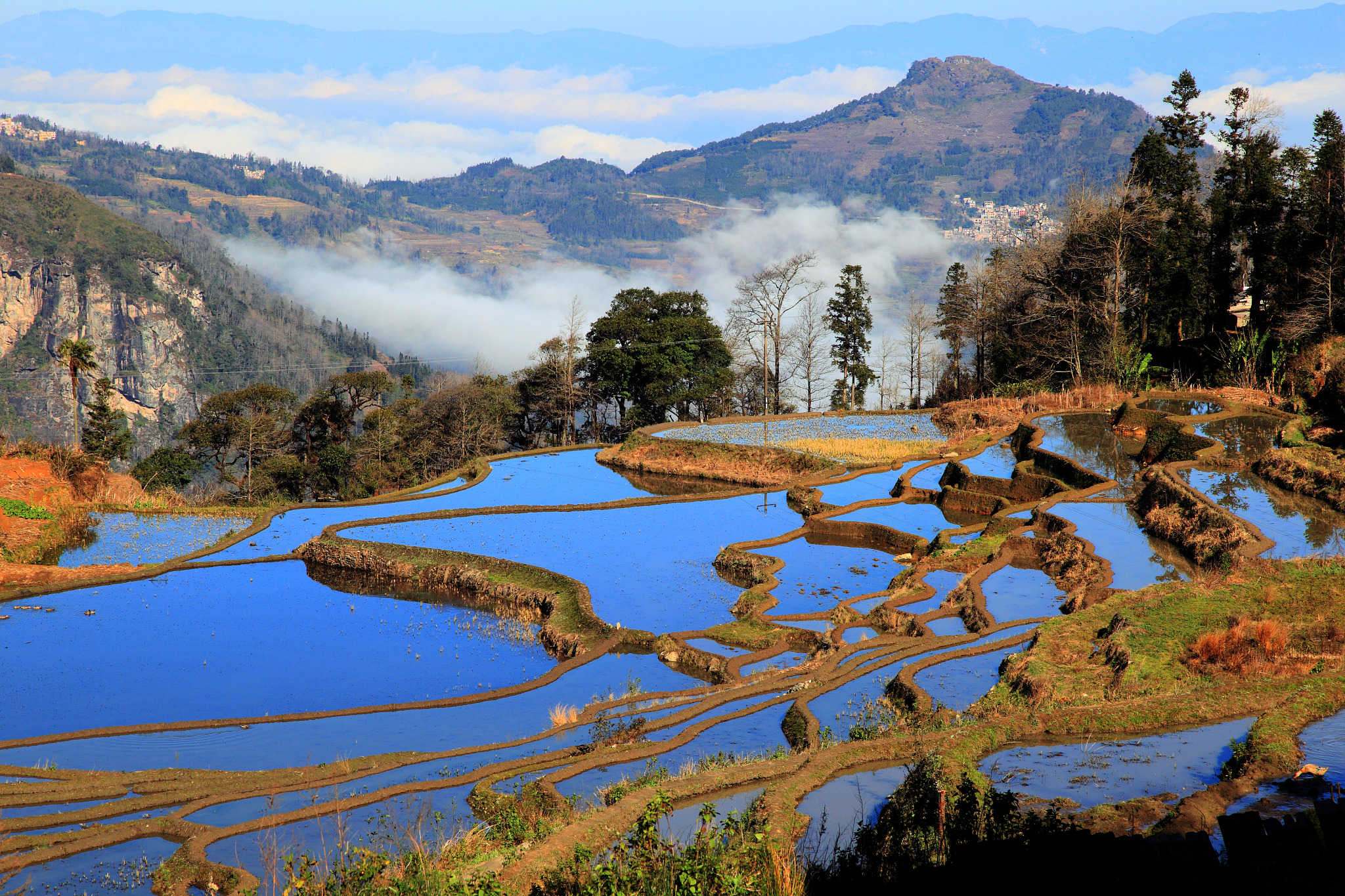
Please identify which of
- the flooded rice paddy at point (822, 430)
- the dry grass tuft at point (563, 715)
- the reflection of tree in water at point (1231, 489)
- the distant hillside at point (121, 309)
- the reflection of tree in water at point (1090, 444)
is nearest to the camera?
the dry grass tuft at point (563, 715)

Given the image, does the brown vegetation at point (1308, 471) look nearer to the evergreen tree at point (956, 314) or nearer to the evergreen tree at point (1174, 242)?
the evergreen tree at point (1174, 242)

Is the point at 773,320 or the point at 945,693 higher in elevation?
the point at 773,320

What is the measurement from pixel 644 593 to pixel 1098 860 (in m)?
12.7

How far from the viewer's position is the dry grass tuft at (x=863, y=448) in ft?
97.7

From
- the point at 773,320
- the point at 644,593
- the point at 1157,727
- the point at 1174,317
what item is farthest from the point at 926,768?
the point at 773,320

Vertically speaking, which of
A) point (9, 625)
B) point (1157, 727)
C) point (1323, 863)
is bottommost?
point (9, 625)

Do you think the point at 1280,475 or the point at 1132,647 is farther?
the point at 1280,475

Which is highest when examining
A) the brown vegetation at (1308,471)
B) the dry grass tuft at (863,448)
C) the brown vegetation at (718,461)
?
the brown vegetation at (1308,471)

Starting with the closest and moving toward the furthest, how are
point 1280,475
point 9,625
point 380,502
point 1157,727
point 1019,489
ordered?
point 1157,727 < point 9,625 < point 1280,475 < point 1019,489 < point 380,502

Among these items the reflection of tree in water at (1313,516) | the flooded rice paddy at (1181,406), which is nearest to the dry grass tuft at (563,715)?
the reflection of tree in water at (1313,516)

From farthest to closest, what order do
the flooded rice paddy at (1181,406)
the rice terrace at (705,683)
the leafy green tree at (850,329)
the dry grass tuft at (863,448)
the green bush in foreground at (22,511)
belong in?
the leafy green tree at (850,329) → the dry grass tuft at (863,448) → the flooded rice paddy at (1181,406) → the green bush in foreground at (22,511) → the rice terrace at (705,683)

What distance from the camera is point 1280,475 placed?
20.0m

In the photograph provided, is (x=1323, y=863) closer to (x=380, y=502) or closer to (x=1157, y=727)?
(x=1157, y=727)

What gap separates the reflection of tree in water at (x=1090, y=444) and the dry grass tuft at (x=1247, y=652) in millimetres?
11563
